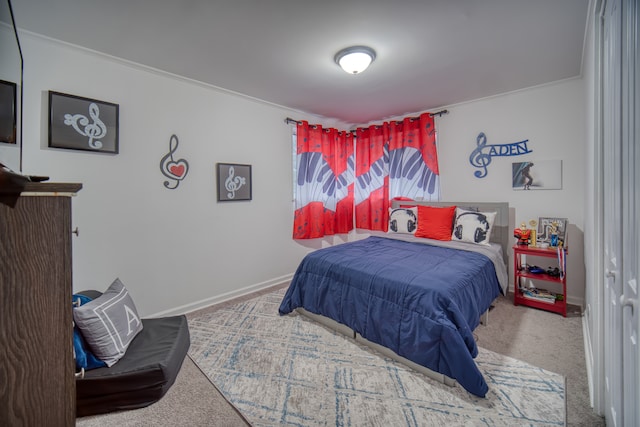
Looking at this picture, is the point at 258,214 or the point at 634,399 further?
the point at 258,214

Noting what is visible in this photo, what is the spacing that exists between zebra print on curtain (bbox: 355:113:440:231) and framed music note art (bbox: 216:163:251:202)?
2.01 m

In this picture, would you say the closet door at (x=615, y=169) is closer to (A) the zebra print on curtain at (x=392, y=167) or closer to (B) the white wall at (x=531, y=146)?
(B) the white wall at (x=531, y=146)

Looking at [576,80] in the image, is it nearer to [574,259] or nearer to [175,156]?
[574,259]

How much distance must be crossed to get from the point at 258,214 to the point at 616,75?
3.25 metres

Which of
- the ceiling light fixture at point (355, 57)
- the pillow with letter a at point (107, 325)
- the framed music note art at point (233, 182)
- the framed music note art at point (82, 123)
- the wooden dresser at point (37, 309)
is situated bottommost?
the pillow with letter a at point (107, 325)

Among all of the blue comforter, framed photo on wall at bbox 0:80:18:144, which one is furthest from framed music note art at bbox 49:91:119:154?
the blue comforter

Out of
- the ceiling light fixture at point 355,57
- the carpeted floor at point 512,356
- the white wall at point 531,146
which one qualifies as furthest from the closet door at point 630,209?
the white wall at point 531,146

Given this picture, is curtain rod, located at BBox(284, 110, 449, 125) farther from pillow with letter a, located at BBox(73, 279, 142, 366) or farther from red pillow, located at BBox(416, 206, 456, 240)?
pillow with letter a, located at BBox(73, 279, 142, 366)

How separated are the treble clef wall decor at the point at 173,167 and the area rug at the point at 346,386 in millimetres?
1497

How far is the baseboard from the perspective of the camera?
111 inches

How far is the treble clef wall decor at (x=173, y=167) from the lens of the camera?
2.75 meters

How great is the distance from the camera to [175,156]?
2.82 meters

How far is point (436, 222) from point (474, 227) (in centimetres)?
42

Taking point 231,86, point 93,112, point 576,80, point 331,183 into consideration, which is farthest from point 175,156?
point 576,80
